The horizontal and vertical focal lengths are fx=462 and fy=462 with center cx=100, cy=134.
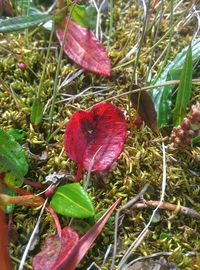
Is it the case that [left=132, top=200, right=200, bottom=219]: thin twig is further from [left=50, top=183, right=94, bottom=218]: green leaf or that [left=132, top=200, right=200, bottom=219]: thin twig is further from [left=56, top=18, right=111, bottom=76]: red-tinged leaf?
[left=56, top=18, right=111, bottom=76]: red-tinged leaf

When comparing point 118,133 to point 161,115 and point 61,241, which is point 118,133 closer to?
point 161,115

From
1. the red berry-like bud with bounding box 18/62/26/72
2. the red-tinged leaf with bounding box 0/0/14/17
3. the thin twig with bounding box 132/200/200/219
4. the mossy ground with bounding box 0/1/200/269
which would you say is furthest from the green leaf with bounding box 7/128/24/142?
the red-tinged leaf with bounding box 0/0/14/17

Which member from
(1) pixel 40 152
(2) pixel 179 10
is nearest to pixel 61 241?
(1) pixel 40 152

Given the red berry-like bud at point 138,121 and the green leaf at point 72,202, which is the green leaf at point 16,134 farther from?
the red berry-like bud at point 138,121

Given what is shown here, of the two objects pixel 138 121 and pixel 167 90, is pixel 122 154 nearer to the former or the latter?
pixel 138 121

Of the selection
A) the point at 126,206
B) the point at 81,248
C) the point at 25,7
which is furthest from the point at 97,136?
the point at 25,7
